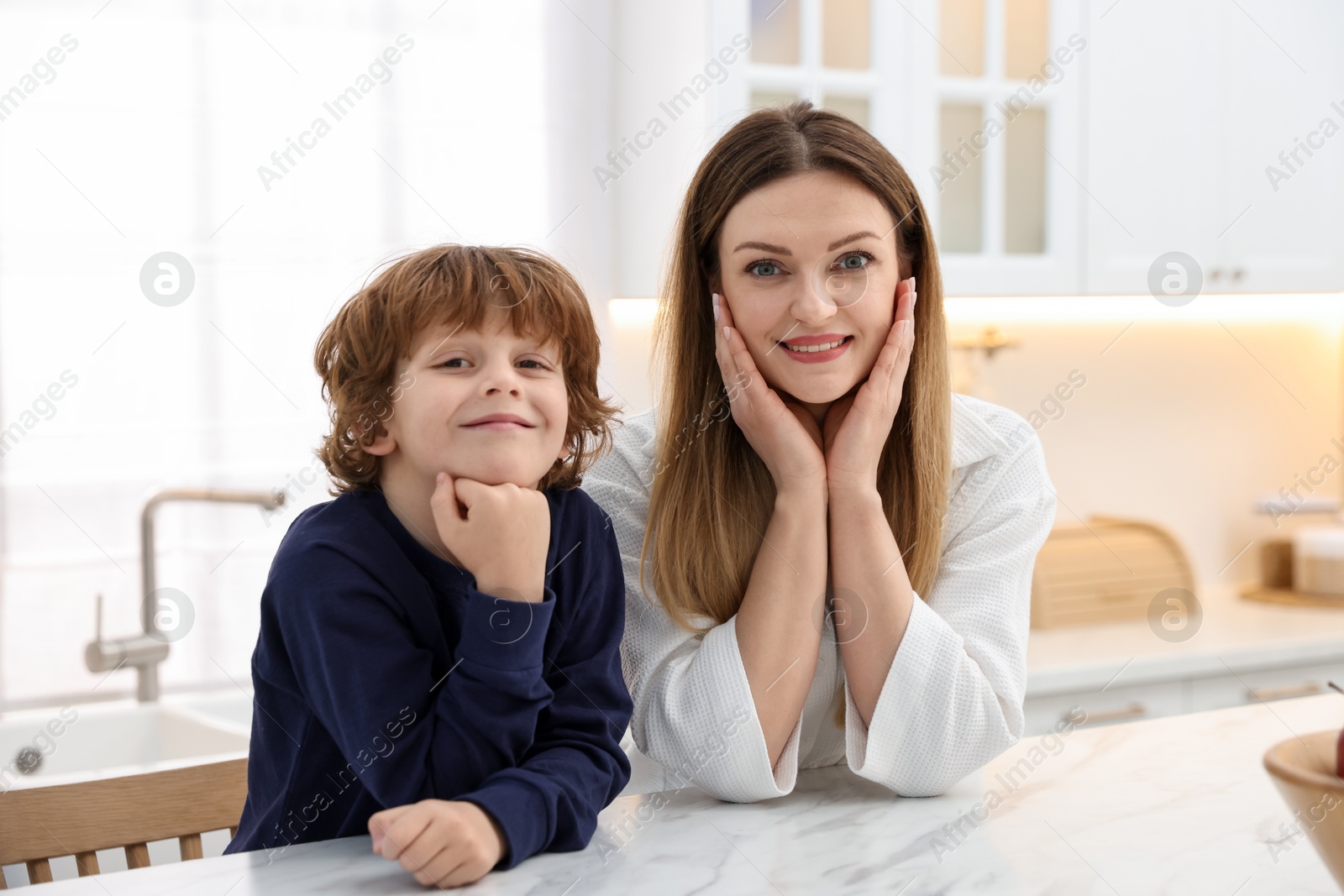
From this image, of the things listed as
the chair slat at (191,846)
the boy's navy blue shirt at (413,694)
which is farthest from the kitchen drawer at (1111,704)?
the chair slat at (191,846)

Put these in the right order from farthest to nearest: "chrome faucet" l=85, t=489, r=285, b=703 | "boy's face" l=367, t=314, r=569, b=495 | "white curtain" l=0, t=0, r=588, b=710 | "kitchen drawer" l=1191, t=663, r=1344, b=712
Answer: "kitchen drawer" l=1191, t=663, r=1344, b=712
"white curtain" l=0, t=0, r=588, b=710
"chrome faucet" l=85, t=489, r=285, b=703
"boy's face" l=367, t=314, r=569, b=495

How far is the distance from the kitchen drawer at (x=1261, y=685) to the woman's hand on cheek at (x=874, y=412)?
1.43 meters

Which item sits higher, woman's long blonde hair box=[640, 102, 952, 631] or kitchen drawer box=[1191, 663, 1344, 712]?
woman's long blonde hair box=[640, 102, 952, 631]

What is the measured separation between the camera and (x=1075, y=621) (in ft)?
8.02

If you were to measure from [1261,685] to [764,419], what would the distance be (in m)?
1.69

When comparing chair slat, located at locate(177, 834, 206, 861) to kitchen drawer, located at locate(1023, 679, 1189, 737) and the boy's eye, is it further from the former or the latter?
kitchen drawer, located at locate(1023, 679, 1189, 737)

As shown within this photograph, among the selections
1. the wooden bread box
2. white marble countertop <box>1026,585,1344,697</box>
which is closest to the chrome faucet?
white marble countertop <box>1026,585,1344,697</box>

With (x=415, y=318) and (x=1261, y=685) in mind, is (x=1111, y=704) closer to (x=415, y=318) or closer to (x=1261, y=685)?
(x=1261, y=685)

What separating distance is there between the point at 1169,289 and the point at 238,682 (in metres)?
2.09

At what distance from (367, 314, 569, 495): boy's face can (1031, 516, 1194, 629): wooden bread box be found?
1780 millimetres

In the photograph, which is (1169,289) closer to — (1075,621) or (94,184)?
(1075,621)

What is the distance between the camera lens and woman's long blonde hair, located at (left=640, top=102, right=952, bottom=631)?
1095mm

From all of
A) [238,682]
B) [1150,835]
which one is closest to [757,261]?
[1150,835]

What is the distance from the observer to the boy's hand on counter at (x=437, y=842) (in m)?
0.73
